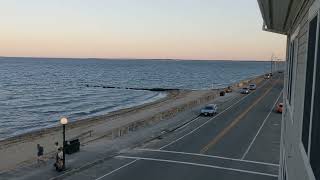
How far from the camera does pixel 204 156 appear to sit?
29.8 meters

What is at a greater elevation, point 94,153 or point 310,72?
point 310,72

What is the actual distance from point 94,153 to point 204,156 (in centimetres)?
741

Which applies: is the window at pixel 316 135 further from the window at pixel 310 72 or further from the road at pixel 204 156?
the road at pixel 204 156

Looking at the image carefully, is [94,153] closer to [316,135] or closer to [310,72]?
[310,72]

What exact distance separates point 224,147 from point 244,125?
12.4m

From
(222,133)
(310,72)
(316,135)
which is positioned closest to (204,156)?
(222,133)

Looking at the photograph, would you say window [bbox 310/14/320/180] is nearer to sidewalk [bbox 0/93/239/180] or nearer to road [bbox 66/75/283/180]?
road [bbox 66/75/283/180]

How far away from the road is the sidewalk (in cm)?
77

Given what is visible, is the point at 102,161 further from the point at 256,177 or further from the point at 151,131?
the point at 151,131

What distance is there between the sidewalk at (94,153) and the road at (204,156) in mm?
771

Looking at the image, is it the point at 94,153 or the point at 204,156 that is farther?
the point at 94,153

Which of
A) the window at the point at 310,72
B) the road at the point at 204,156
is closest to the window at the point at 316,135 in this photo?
the window at the point at 310,72

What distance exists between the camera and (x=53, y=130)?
52.8 m

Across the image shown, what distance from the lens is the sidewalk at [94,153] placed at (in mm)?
24844
